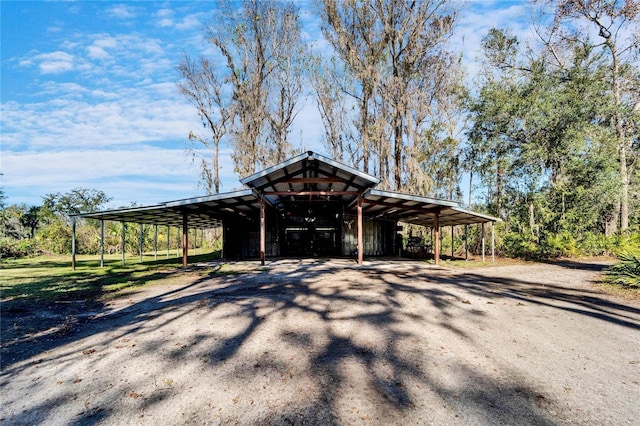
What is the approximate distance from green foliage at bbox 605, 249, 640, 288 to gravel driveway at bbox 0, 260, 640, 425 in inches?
80.7

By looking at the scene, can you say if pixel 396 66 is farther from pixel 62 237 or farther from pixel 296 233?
pixel 62 237

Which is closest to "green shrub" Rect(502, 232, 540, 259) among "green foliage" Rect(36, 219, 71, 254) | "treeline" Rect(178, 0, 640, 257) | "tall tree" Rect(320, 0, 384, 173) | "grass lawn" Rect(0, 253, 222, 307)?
"treeline" Rect(178, 0, 640, 257)

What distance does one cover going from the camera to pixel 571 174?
53.8ft

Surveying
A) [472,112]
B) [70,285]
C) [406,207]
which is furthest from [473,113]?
[70,285]

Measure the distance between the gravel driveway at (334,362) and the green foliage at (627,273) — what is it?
6.72 feet

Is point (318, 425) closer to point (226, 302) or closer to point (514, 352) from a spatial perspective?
point (514, 352)

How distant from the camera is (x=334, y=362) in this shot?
376cm

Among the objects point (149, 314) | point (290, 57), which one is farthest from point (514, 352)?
point (290, 57)

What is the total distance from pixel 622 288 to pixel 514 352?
20.4 ft

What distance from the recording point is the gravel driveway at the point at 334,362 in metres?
2.85

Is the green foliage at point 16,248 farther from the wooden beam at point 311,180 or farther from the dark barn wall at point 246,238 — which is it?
the wooden beam at point 311,180

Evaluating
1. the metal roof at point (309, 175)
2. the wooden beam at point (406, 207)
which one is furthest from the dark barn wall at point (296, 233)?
the metal roof at point (309, 175)

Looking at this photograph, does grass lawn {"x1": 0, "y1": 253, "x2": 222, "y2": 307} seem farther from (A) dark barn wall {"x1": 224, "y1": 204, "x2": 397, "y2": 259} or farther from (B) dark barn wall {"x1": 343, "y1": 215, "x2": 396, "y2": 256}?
(B) dark barn wall {"x1": 343, "y1": 215, "x2": 396, "y2": 256}

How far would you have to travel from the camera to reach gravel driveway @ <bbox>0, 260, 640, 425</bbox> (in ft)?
9.36
